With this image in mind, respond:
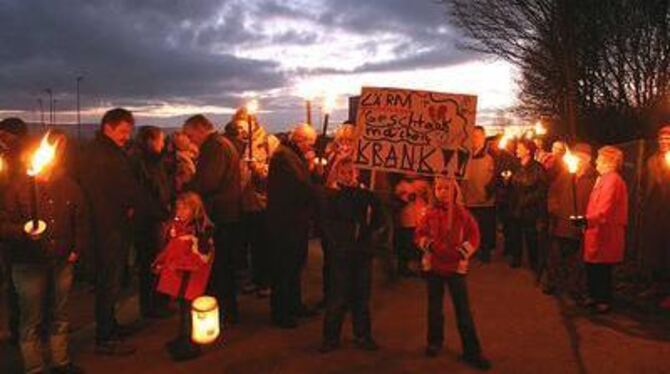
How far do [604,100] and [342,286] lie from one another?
19.2 metres

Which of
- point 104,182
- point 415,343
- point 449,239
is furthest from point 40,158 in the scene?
point 415,343

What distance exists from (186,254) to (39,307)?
4.45 feet

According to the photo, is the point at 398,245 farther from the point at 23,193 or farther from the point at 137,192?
the point at 23,193

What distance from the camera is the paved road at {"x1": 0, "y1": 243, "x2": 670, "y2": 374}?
24.3 feet

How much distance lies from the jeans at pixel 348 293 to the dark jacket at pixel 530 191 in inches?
192

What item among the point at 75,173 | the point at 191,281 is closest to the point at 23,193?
the point at 75,173

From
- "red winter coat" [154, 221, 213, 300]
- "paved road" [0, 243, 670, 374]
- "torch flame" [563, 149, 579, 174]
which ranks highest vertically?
"torch flame" [563, 149, 579, 174]

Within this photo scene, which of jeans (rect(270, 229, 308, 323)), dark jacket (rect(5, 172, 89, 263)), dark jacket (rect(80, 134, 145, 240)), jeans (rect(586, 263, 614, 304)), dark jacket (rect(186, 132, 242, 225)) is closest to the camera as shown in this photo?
dark jacket (rect(5, 172, 89, 263))

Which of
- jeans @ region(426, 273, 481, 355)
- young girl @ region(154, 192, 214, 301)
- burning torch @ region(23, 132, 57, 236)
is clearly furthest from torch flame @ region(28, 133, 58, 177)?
jeans @ region(426, 273, 481, 355)

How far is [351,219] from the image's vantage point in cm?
789

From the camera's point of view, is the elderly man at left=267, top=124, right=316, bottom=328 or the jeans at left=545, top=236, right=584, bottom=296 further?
the jeans at left=545, top=236, right=584, bottom=296

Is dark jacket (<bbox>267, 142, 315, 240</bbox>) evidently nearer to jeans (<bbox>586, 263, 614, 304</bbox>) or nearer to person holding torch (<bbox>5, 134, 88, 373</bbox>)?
person holding torch (<bbox>5, 134, 88, 373</bbox>)

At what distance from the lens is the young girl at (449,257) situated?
744 cm

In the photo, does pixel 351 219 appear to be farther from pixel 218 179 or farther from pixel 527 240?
pixel 527 240
